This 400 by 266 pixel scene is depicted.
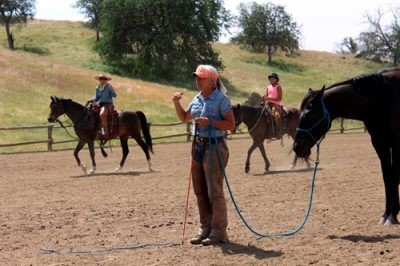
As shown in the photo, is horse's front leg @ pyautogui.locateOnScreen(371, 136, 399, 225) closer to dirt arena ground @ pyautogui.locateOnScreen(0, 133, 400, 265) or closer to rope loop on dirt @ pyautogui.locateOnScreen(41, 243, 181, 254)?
dirt arena ground @ pyautogui.locateOnScreen(0, 133, 400, 265)

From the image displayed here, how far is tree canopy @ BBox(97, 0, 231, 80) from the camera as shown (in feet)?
189

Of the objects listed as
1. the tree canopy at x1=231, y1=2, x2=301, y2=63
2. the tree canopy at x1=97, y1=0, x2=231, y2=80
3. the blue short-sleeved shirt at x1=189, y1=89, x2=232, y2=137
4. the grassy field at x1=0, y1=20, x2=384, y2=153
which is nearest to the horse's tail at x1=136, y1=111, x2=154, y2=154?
the grassy field at x1=0, y1=20, x2=384, y2=153

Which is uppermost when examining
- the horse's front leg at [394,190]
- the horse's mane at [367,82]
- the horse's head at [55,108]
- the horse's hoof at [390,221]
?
the horse's mane at [367,82]

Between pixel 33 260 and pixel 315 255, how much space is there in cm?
302

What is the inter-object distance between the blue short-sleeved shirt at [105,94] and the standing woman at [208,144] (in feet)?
30.8

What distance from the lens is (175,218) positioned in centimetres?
853

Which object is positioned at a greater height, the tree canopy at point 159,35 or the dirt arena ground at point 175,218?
the tree canopy at point 159,35

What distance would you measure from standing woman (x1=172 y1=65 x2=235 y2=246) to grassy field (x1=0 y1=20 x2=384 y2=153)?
1893 centimetres

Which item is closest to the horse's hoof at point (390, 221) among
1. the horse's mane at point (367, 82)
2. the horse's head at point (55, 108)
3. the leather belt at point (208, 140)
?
the horse's mane at point (367, 82)

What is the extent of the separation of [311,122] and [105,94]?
968 centimetres

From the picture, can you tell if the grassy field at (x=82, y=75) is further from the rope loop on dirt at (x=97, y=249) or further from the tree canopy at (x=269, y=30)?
the rope loop on dirt at (x=97, y=249)

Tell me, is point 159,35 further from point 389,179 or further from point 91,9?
point 389,179

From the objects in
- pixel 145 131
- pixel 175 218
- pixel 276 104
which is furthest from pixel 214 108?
pixel 145 131

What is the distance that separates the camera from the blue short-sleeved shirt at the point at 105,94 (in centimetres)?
1585
